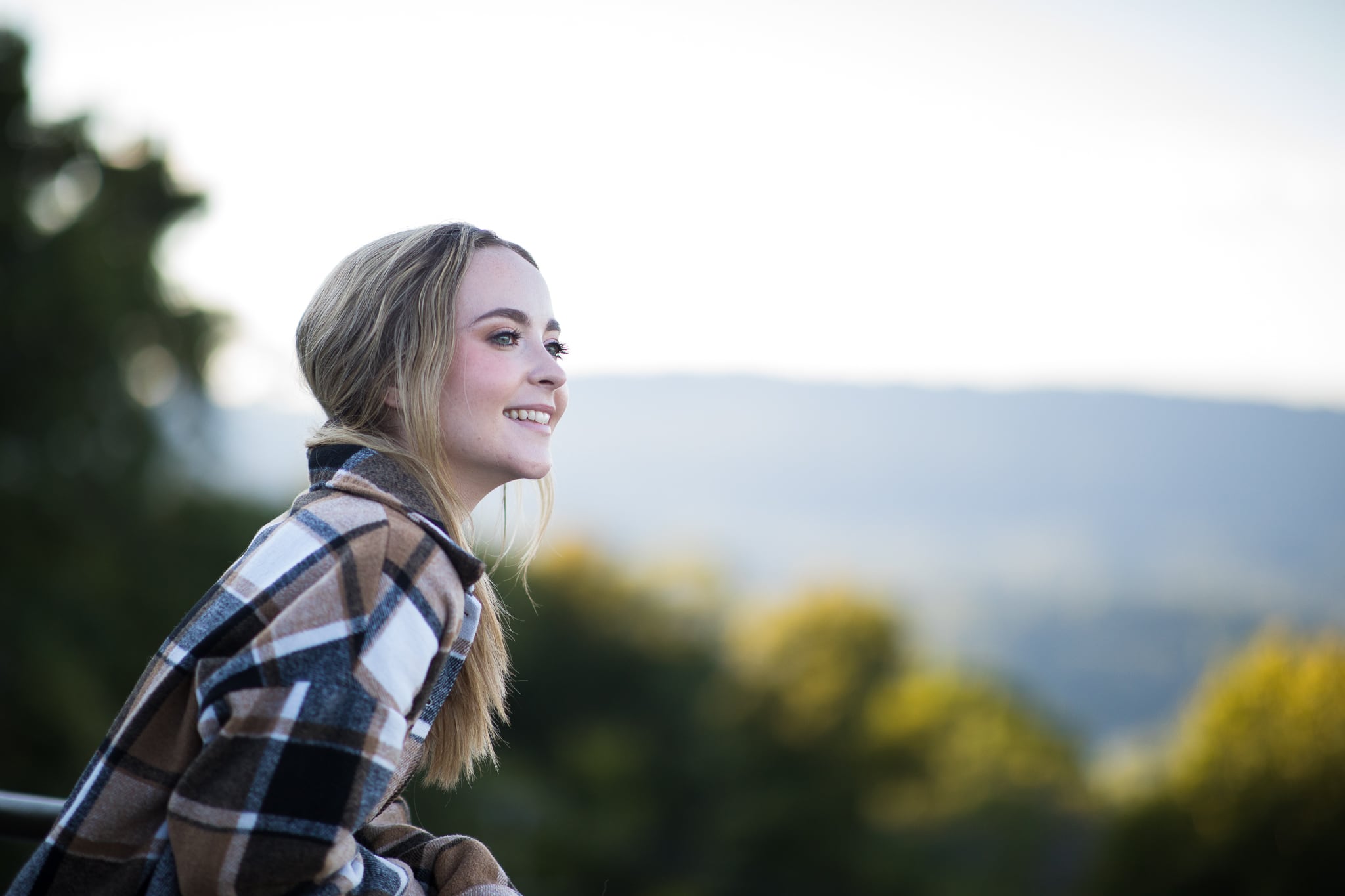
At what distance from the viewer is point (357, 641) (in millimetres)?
1408

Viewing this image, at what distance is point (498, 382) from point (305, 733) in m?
0.73

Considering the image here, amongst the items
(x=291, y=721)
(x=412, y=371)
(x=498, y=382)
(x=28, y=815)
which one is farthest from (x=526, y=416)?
(x=28, y=815)

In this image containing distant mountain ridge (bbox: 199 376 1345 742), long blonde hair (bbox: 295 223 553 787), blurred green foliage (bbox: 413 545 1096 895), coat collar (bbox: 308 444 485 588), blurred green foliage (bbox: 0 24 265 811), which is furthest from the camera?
distant mountain ridge (bbox: 199 376 1345 742)

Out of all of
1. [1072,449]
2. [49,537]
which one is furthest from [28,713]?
[1072,449]

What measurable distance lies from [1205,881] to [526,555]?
15.7 metres

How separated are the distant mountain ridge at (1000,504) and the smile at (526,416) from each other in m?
19.5

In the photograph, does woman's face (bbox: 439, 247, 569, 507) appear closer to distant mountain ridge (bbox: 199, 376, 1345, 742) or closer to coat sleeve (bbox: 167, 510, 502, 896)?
coat sleeve (bbox: 167, 510, 502, 896)

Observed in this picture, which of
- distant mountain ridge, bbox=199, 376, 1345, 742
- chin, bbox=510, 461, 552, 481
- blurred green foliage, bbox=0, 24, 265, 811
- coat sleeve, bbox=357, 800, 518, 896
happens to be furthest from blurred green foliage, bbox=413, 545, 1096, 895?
chin, bbox=510, 461, 552, 481

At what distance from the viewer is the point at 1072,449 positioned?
75125 mm

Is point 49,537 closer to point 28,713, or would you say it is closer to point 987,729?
point 28,713

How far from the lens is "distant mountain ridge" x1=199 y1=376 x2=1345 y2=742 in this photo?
1415 inches

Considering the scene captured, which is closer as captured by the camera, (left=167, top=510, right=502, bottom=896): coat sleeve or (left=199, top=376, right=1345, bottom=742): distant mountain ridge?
(left=167, top=510, right=502, bottom=896): coat sleeve

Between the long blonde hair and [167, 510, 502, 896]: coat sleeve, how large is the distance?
321mm

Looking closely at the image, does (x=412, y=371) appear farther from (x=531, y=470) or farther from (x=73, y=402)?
(x=73, y=402)
